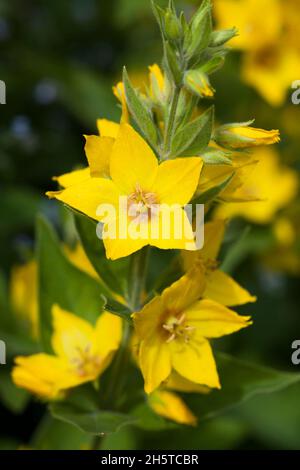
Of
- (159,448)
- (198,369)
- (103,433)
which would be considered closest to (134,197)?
(198,369)

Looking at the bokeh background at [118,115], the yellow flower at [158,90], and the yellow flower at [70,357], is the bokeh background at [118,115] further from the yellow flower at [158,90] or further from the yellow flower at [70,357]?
the yellow flower at [158,90]

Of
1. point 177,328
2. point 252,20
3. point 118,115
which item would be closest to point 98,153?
point 177,328

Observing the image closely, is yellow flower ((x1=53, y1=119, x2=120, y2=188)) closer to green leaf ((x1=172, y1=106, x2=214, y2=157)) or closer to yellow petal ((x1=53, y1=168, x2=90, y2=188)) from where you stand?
yellow petal ((x1=53, y1=168, x2=90, y2=188))

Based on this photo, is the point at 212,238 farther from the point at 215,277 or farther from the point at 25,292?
the point at 25,292

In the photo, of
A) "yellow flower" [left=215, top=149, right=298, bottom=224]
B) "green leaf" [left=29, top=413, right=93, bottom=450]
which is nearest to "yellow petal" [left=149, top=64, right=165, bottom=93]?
"green leaf" [left=29, top=413, right=93, bottom=450]

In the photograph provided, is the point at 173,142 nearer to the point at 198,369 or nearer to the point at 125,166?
the point at 125,166

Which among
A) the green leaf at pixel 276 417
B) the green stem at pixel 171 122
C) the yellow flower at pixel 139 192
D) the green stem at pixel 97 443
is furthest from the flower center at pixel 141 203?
the green leaf at pixel 276 417
